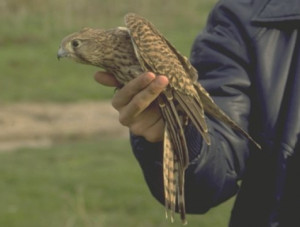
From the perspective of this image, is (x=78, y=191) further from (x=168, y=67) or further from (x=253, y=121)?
(x=168, y=67)

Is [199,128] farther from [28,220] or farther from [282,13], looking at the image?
[28,220]

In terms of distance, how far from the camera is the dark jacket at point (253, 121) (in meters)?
3.40

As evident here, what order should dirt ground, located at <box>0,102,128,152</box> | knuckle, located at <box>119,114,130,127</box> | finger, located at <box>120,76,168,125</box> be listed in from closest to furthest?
finger, located at <box>120,76,168,125</box> → knuckle, located at <box>119,114,130,127</box> → dirt ground, located at <box>0,102,128,152</box>

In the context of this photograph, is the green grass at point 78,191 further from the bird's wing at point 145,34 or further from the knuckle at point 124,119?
the knuckle at point 124,119

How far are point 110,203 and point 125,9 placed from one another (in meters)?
11.8

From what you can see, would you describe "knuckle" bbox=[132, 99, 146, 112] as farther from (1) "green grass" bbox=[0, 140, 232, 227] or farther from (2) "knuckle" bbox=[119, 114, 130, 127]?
(1) "green grass" bbox=[0, 140, 232, 227]

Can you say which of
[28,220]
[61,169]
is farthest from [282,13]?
[61,169]

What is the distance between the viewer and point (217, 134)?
135 inches

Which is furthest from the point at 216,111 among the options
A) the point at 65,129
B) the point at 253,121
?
the point at 65,129

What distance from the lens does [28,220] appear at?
28.0 ft

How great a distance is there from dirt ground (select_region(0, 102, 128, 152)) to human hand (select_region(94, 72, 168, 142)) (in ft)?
30.7

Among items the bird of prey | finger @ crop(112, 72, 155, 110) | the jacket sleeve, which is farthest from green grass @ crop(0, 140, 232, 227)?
finger @ crop(112, 72, 155, 110)

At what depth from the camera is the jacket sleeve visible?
3324 millimetres

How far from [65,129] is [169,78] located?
Answer: 35.2ft
